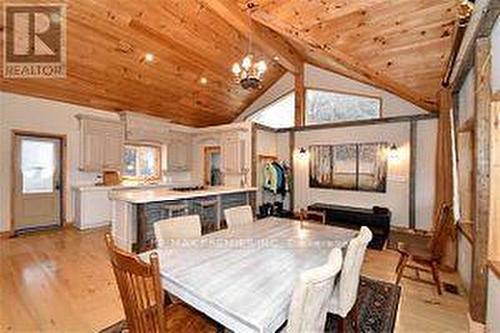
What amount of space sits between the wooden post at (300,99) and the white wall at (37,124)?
15.1ft

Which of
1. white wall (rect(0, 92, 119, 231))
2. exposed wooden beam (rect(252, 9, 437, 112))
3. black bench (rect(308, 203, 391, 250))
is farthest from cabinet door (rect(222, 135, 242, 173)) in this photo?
exposed wooden beam (rect(252, 9, 437, 112))

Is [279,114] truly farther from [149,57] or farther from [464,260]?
[464,260]

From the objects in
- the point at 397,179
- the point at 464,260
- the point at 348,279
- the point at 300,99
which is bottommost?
the point at 464,260

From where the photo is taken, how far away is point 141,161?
7.19 m

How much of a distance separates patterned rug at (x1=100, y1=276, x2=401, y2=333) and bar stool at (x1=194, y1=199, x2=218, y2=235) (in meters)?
2.65

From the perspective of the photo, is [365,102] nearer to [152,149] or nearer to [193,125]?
[193,125]

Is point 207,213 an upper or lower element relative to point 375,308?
upper

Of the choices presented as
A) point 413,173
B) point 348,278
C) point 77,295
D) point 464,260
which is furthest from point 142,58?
point 464,260

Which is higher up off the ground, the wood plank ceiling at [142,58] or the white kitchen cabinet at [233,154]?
the wood plank ceiling at [142,58]

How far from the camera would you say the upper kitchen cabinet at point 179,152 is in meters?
7.34

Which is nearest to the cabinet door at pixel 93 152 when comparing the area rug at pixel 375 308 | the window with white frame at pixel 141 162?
the window with white frame at pixel 141 162

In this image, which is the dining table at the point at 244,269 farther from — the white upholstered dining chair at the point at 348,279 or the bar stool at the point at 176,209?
the bar stool at the point at 176,209

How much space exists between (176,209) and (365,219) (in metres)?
3.46

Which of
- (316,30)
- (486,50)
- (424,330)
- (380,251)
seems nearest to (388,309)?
(424,330)
